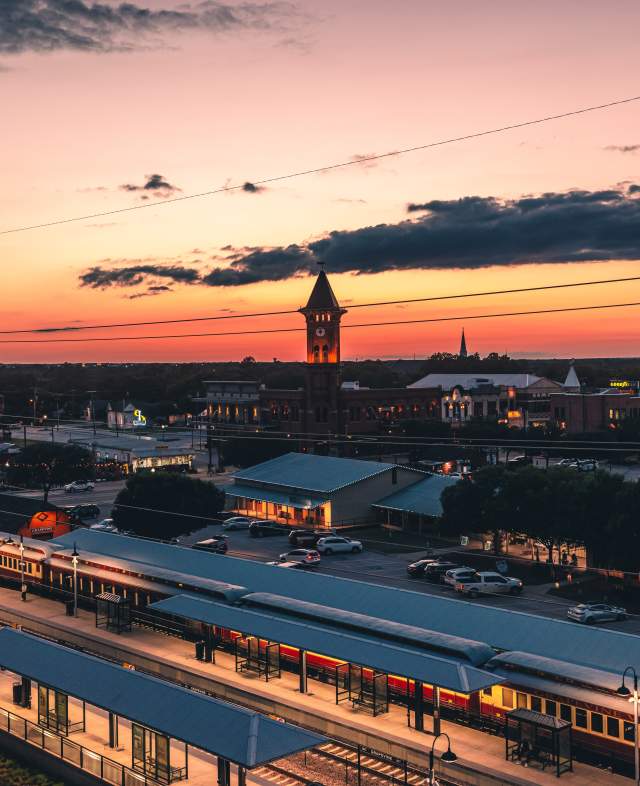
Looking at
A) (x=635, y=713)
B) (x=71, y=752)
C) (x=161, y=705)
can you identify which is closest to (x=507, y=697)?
(x=635, y=713)

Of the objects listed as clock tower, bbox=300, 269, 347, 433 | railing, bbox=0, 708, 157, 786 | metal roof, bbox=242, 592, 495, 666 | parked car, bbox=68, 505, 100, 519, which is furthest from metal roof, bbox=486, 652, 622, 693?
clock tower, bbox=300, 269, 347, 433

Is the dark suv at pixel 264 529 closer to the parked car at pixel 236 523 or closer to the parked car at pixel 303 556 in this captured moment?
the parked car at pixel 236 523

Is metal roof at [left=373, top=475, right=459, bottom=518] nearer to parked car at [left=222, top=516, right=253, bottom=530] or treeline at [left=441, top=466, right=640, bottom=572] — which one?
treeline at [left=441, top=466, right=640, bottom=572]

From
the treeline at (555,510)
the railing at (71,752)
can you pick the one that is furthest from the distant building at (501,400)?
the railing at (71,752)

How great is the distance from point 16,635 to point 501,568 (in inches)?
1222

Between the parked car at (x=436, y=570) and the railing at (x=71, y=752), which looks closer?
the railing at (x=71, y=752)

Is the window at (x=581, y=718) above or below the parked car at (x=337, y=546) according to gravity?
above

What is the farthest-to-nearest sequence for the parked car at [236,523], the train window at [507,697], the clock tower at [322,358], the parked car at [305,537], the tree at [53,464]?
the clock tower at [322,358] → the tree at [53,464] → the parked car at [236,523] → the parked car at [305,537] → the train window at [507,697]

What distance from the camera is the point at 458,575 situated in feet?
175

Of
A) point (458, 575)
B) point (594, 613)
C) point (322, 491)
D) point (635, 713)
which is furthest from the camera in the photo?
point (322, 491)

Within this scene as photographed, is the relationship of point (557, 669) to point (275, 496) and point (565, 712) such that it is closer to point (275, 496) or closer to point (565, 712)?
point (565, 712)

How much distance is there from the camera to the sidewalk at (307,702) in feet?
89.2

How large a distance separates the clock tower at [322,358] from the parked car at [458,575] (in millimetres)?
67601

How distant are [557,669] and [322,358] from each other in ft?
305
